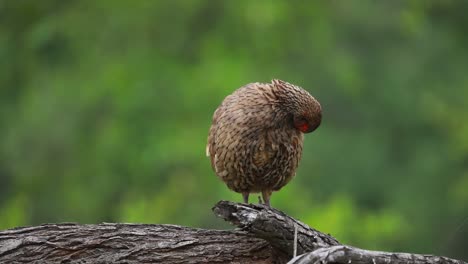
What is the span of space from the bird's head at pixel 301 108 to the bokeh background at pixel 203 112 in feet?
20.8

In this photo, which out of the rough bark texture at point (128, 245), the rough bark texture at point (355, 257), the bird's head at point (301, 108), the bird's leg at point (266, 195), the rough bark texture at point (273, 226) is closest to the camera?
the rough bark texture at point (355, 257)

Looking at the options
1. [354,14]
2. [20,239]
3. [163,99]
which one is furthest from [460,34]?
[20,239]

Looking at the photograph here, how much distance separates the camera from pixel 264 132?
24.7ft

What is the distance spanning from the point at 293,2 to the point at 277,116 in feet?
29.1

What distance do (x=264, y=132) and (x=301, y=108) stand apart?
266mm

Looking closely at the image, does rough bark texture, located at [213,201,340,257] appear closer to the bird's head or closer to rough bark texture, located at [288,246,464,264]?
rough bark texture, located at [288,246,464,264]

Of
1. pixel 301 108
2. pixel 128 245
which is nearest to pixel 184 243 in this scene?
pixel 128 245

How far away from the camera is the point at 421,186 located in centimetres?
1638

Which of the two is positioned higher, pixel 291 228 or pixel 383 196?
pixel 383 196

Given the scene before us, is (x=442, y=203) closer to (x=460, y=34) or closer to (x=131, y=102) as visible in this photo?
(x=460, y=34)

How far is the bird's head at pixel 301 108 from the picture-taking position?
7.38 metres

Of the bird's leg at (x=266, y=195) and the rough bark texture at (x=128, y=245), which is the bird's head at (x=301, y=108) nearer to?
the bird's leg at (x=266, y=195)

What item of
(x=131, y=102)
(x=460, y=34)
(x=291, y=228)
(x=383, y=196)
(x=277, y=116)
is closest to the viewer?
(x=291, y=228)

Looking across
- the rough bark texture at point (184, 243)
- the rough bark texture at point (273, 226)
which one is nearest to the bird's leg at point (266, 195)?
the rough bark texture at point (184, 243)
